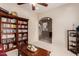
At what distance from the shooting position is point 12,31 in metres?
1.46

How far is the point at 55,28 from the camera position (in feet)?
4.94

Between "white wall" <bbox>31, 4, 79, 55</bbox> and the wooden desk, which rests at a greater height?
"white wall" <bbox>31, 4, 79, 55</bbox>

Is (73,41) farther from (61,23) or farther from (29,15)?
(29,15)

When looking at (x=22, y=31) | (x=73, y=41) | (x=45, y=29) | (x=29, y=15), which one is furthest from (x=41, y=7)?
(x=73, y=41)

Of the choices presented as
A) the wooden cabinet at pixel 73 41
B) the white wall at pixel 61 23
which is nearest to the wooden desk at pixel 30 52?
the white wall at pixel 61 23

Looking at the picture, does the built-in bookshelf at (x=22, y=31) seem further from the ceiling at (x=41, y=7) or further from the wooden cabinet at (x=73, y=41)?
the wooden cabinet at (x=73, y=41)

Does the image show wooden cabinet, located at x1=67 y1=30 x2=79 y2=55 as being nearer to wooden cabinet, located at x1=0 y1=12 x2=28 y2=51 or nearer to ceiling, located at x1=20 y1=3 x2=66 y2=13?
ceiling, located at x1=20 y1=3 x2=66 y2=13

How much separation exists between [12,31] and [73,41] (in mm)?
855

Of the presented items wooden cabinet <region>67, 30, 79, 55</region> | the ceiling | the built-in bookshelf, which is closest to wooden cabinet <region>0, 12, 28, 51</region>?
the built-in bookshelf

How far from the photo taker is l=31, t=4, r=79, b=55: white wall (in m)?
1.44

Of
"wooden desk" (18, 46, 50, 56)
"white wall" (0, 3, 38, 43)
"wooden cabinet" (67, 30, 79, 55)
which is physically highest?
"white wall" (0, 3, 38, 43)

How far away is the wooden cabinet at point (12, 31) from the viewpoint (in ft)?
4.66

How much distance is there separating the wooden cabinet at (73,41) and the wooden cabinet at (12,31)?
606 mm

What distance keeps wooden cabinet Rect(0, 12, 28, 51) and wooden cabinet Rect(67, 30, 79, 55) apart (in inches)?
23.9
